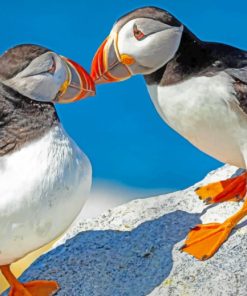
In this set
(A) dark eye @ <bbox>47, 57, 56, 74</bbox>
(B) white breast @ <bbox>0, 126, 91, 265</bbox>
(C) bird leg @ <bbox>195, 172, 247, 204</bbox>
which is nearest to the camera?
(B) white breast @ <bbox>0, 126, 91, 265</bbox>

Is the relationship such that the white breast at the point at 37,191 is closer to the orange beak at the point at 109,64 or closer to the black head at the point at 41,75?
the black head at the point at 41,75

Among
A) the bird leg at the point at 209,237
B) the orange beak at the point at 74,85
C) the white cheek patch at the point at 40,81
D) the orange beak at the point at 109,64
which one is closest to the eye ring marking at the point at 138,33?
the orange beak at the point at 109,64

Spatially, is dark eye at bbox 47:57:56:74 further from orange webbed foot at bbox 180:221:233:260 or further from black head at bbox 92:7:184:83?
orange webbed foot at bbox 180:221:233:260

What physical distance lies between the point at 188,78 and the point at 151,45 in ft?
0.88

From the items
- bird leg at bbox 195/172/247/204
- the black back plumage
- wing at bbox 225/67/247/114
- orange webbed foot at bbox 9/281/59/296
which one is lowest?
orange webbed foot at bbox 9/281/59/296

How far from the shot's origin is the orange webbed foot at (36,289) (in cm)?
501

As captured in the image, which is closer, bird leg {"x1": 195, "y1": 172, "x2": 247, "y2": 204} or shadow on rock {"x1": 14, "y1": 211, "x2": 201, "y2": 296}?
shadow on rock {"x1": 14, "y1": 211, "x2": 201, "y2": 296}

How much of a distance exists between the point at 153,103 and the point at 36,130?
0.88 meters

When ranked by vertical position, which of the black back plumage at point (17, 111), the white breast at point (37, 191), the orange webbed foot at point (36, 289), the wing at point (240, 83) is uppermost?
the black back plumage at point (17, 111)

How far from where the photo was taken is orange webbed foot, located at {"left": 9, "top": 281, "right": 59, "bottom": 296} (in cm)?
501

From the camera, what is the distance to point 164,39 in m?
5.11

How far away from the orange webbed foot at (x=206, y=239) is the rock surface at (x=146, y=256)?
0.03m

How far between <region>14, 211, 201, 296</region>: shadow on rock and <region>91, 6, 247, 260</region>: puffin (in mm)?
193

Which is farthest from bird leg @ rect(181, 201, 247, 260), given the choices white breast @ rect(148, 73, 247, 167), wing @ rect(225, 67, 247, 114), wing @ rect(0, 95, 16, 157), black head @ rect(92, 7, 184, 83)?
wing @ rect(0, 95, 16, 157)
